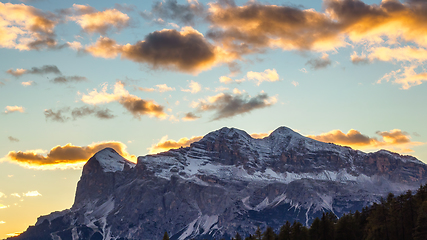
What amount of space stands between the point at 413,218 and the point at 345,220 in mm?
20455

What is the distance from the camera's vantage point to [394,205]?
17050 cm

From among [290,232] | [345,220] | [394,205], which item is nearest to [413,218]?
[394,205]

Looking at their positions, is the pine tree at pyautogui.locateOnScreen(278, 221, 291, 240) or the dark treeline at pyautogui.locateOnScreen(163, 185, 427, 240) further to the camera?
the pine tree at pyautogui.locateOnScreen(278, 221, 291, 240)

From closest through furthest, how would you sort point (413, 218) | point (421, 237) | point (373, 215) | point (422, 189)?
1. point (421, 237)
2. point (413, 218)
3. point (373, 215)
4. point (422, 189)

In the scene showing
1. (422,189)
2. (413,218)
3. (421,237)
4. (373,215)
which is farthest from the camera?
(422,189)

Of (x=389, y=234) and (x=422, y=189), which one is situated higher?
(x=422, y=189)

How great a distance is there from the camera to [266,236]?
182 m

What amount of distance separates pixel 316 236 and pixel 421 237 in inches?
1403

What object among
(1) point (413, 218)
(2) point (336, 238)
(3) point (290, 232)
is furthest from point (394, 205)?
(3) point (290, 232)

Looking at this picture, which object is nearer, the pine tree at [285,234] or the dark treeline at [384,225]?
the dark treeline at [384,225]

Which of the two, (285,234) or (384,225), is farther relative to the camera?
(285,234)

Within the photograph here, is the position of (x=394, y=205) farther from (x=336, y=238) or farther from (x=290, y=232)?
(x=290, y=232)

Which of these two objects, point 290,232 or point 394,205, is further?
point 290,232

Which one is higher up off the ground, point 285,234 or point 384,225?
point 384,225
